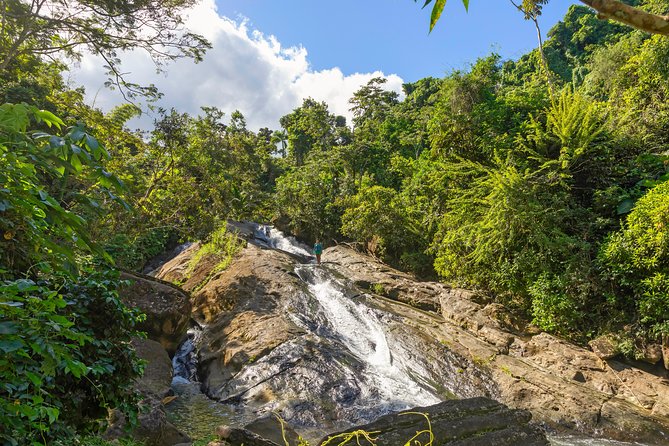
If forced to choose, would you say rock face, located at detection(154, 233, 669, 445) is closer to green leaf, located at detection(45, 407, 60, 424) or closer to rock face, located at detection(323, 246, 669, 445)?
rock face, located at detection(323, 246, 669, 445)

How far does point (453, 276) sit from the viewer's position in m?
13.8

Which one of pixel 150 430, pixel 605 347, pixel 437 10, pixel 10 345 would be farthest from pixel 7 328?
pixel 605 347

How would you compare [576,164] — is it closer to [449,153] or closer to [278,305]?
[449,153]

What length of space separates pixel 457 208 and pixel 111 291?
12.3 meters

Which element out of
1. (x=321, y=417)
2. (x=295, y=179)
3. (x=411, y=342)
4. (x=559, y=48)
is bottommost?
(x=321, y=417)

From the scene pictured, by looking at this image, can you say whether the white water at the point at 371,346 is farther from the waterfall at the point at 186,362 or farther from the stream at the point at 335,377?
the waterfall at the point at 186,362

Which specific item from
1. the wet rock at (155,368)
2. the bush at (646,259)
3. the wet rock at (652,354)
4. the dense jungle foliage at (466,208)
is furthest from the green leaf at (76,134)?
the wet rock at (652,354)

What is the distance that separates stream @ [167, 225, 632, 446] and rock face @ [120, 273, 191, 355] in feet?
2.73

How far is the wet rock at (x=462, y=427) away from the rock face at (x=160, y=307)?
7038 mm

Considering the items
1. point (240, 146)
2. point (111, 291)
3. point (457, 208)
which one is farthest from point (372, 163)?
point (111, 291)

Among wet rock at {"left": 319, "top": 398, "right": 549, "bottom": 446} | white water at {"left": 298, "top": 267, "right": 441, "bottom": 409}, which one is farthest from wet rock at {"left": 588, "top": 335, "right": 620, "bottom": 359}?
wet rock at {"left": 319, "top": 398, "right": 549, "bottom": 446}

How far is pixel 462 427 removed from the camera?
415 centimetres

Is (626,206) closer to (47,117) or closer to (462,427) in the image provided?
(462,427)

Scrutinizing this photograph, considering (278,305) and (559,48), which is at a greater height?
(559,48)
